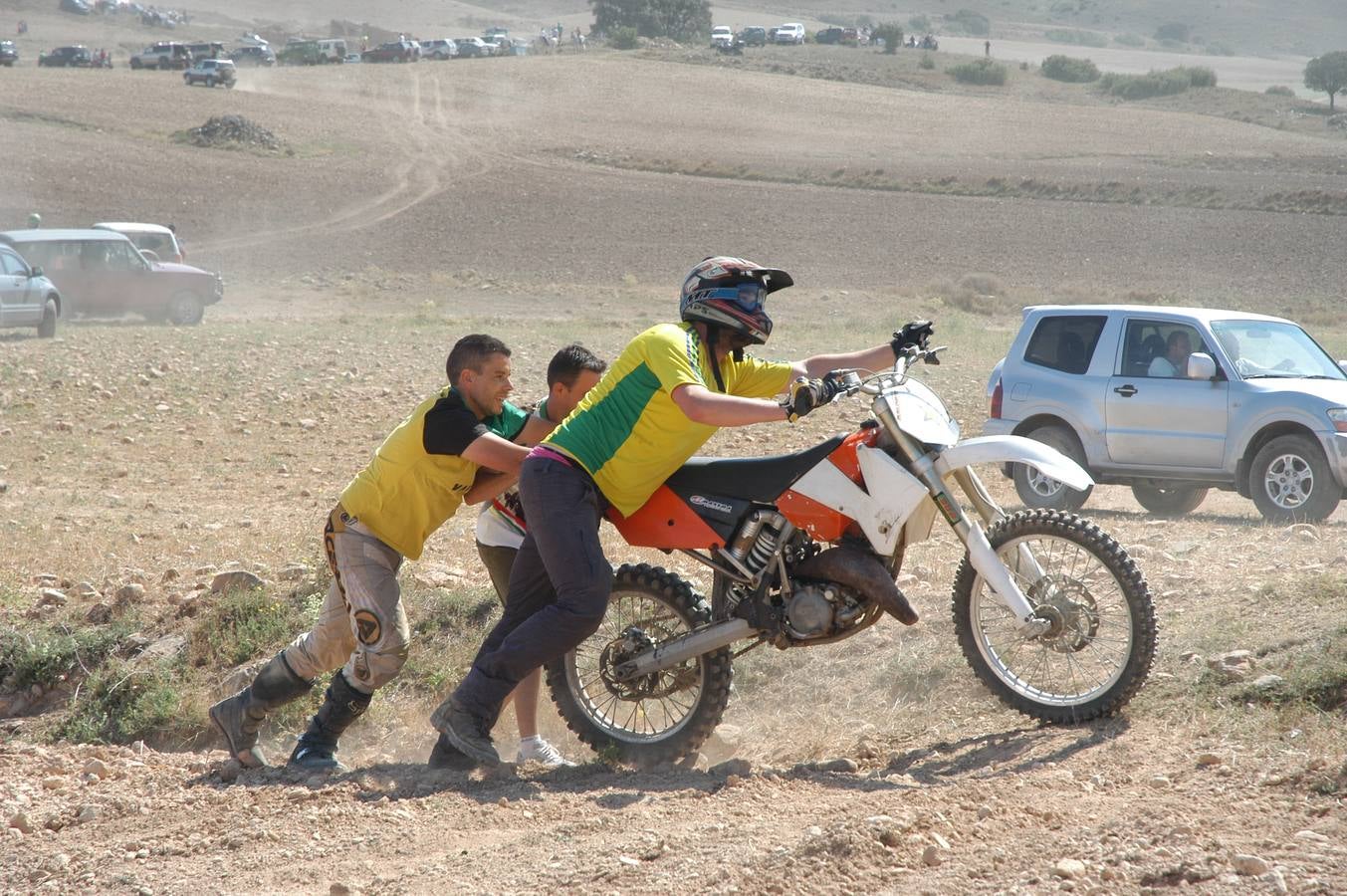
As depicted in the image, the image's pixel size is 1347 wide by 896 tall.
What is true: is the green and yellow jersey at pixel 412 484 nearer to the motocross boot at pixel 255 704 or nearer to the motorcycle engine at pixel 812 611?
the motocross boot at pixel 255 704

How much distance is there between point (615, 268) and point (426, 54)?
49275mm

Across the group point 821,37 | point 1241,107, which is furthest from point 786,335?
point 821,37

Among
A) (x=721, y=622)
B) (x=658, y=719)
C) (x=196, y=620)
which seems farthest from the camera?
(x=196, y=620)

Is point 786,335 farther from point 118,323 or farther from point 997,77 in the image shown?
point 997,77

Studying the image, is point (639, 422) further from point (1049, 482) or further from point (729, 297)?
point (1049, 482)

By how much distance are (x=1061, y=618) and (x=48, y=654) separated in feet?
16.8

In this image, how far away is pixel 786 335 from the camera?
83.1 ft

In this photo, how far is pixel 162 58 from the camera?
2749 inches

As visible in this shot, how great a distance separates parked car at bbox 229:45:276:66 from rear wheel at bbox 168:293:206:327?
54893mm

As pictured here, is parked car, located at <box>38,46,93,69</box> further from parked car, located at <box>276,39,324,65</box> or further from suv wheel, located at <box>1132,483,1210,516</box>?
suv wheel, located at <box>1132,483,1210,516</box>

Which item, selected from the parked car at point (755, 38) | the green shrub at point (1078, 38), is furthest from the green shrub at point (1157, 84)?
the green shrub at point (1078, 38)

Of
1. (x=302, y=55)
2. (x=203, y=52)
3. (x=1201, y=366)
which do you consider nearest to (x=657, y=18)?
(x=302, y=55)

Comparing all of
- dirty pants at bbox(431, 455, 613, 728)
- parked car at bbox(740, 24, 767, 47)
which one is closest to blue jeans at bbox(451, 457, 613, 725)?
dirty pants at bbox(431, 455, 613, 728)

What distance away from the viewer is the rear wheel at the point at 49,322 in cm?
2261
